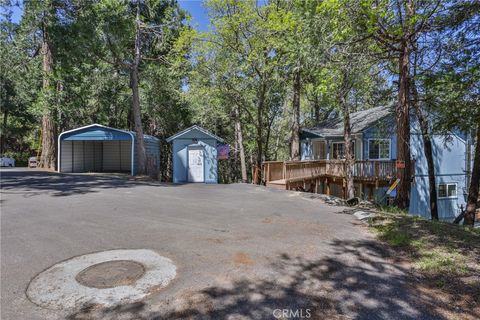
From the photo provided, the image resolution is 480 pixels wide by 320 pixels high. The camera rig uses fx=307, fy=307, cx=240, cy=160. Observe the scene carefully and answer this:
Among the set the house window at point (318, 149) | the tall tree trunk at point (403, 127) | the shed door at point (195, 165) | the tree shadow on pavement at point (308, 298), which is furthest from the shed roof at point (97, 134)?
the tree shadow on pavement at point (308, 298)

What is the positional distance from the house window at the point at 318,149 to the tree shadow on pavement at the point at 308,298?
56.8ft

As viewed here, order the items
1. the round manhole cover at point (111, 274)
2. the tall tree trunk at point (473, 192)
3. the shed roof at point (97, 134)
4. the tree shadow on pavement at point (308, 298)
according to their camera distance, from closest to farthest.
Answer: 1. the tree shadow on pavement at point (308, 298)
2. the round manhole cover at point (111, 274)
3. the tall tree trunk at point (473, 192)
4. the shed roof at point (97, 134)

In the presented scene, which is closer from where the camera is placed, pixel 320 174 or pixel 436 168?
pixel 320 174

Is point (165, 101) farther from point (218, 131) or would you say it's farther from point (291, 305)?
point (291, 305)

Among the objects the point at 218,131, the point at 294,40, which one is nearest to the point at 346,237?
the point at 294,40

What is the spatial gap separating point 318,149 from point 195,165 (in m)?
9.22

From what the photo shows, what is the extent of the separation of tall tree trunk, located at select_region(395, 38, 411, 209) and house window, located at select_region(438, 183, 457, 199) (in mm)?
11694

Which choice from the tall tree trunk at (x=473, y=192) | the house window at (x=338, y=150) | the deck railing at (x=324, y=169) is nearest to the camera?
the tall tree trunk at (x=473, y=192)

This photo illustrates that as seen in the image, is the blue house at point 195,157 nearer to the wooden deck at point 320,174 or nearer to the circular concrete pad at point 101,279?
the wooden deck at point 320,174

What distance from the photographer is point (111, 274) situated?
357cm

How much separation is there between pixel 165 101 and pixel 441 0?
18551mm

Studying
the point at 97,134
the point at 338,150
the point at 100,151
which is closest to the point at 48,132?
the point at 100,151

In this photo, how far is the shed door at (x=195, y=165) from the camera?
16.2m

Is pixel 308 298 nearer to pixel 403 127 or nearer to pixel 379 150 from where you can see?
pixel 403 127
